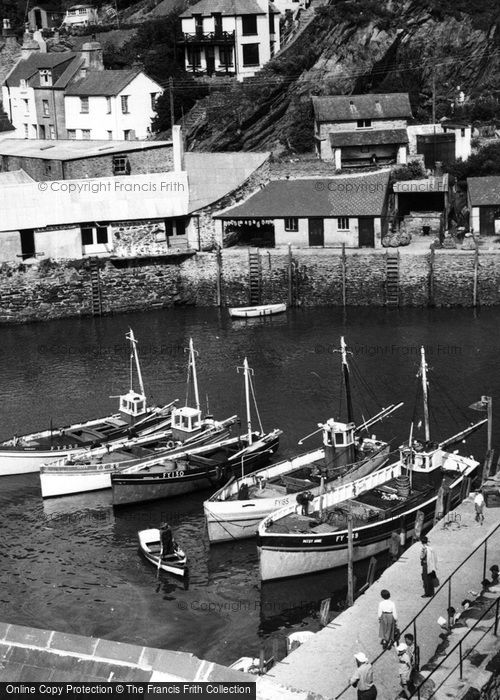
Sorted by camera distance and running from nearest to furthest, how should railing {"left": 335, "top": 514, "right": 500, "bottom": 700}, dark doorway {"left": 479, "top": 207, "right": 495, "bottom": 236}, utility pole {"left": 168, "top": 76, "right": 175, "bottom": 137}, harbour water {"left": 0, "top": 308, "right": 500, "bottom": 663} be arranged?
railing {"left": 335, "top": 514, "right": 500, "bottom": 700} < harbour water {"left": 0, "top": 308, "right": 500, "bottom": 663} < dark doorway {"left": 479, "top": 207, "right": 495, "bottom": 236} < utility pole {"left": 168, "top": 76, "right": 175, "bottom": 137}

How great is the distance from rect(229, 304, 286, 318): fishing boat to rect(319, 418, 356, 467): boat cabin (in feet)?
83.1

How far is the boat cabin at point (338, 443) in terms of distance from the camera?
4597cm

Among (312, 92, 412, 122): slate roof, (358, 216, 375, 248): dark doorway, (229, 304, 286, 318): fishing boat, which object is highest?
(312, 92, 412, 122): slate roof

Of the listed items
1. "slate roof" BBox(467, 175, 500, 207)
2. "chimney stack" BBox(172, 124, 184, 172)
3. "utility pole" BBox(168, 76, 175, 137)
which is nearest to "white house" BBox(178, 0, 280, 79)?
"utility pole" BBox(168, 76, 175, 137)

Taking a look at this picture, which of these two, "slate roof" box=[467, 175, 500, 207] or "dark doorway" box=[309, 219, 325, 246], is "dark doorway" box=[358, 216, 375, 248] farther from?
"slate roof" box=[467, 175, 500, 207]

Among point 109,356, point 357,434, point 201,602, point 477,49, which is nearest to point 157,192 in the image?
point 109,356

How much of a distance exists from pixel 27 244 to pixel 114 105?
18824 mm

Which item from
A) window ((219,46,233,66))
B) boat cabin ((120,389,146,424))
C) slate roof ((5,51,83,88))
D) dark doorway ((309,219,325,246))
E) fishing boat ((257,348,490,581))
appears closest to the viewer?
fishing boat ((257,348,490,581))

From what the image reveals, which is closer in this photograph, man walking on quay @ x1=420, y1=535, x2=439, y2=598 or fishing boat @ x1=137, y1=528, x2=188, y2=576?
man walking on quay @ x1=420, y1=535, x2=439, y2=598


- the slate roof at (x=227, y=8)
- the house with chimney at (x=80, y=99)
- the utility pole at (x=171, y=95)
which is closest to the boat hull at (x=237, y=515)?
the utility pole at (x=171, y=95)

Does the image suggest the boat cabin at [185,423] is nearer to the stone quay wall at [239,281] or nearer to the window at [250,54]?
the stone quay wall at [239,281]

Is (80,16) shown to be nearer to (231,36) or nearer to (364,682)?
(231,36)

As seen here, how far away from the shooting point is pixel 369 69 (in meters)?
87.8

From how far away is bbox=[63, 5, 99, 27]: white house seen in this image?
11781cm
